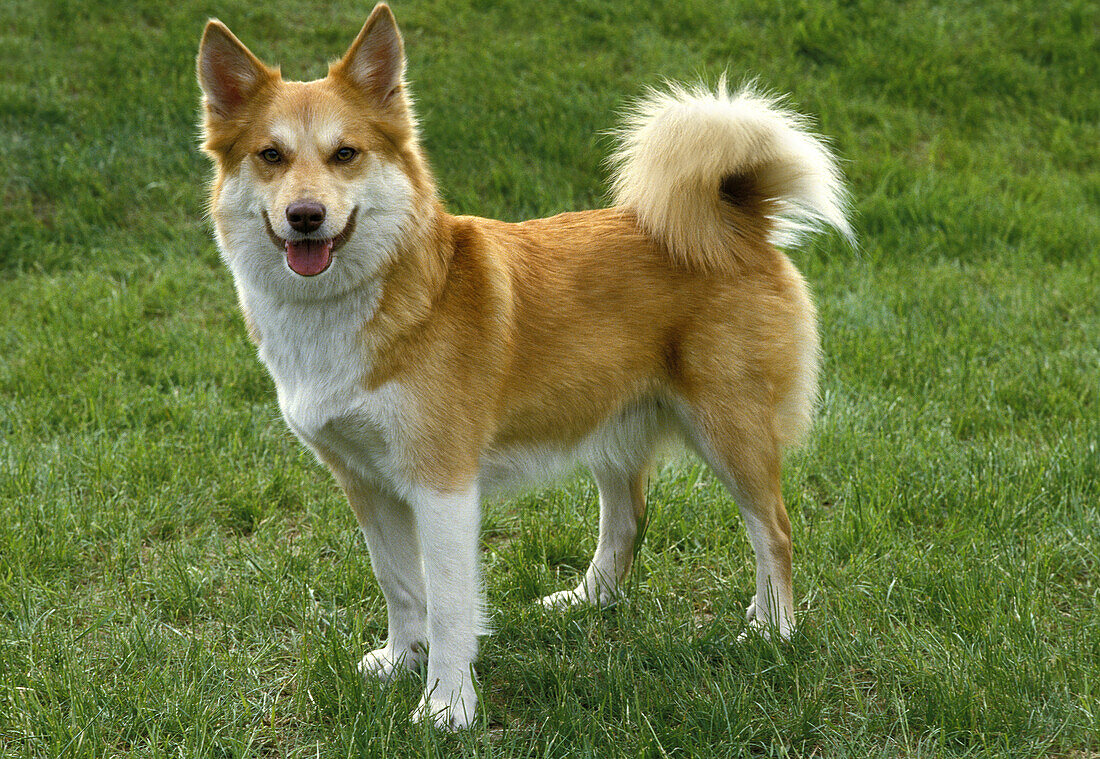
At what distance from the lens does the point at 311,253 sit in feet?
9.18

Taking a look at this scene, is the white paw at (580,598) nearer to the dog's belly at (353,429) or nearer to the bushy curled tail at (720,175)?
the dog's belly at (353,429)

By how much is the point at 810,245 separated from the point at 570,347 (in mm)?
4133

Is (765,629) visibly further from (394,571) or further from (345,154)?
(345,154)

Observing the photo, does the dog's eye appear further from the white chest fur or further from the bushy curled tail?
the bushy curled tail

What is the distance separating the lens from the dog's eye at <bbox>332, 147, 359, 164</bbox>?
288 centimetres

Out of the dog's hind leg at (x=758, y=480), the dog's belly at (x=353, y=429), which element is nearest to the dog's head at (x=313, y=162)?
the dog's belly at (x=353, y=429)

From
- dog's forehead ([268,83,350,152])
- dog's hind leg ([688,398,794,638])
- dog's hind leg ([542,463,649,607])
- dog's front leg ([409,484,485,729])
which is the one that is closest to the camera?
dog's forehead ([268,83,350,152])

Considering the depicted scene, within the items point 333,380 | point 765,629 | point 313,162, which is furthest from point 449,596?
point 313,162

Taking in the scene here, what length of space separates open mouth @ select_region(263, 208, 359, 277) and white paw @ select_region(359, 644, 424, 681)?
4.14 feet

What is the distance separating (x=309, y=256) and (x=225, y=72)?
2.08 feet

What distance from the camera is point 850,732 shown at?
9.50 feet

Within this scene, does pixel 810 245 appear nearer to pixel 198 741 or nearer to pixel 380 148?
pixel 380 148

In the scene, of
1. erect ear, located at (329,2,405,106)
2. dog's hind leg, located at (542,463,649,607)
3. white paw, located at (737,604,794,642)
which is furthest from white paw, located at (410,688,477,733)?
erect ear, located at (329,2,405,106)

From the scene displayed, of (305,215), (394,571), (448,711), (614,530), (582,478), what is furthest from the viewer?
(582,478)
